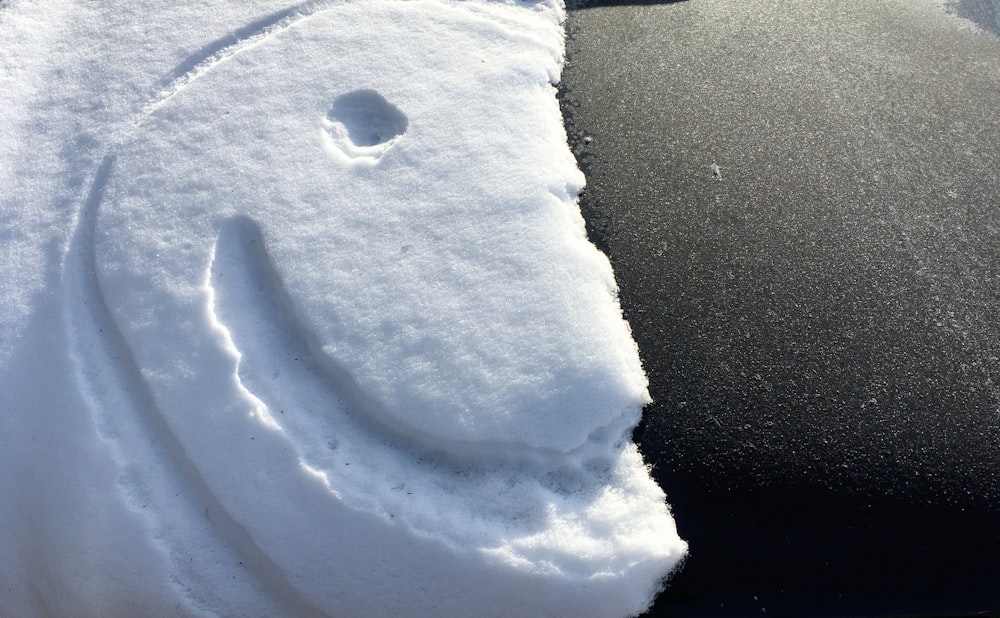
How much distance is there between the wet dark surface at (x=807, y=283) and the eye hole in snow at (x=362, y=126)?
1.15 feet

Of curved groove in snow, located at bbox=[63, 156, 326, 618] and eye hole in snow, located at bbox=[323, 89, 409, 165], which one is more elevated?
eye hole in snow, located at bbox=[323, 89, 409, 165]

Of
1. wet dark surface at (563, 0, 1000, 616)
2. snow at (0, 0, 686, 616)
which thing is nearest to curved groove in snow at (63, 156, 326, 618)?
snow at (0, 0, 686, 616)

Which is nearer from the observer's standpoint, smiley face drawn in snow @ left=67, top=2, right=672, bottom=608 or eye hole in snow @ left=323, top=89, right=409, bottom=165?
smiley face drawn in snow @ left=67, top=2, right=672, bottom=608

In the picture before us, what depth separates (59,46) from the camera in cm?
144

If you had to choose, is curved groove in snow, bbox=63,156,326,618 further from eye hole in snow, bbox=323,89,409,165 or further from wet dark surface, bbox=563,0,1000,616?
wet dark surface, bbox=563,0,1000,616

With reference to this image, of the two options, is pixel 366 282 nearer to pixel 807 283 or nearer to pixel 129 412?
pixel 129 412

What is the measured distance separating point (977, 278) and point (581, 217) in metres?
A: 0.69

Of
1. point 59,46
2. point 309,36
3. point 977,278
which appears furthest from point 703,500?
point 59,46

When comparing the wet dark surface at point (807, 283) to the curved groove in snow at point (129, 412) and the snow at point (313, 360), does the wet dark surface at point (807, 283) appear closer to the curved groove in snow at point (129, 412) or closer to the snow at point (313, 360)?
the snow at point (313, 360)

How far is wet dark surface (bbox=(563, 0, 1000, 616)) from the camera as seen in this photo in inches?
42.9

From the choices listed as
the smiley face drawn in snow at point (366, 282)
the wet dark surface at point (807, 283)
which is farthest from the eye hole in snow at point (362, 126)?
the wet dark surface at point (807, 283)

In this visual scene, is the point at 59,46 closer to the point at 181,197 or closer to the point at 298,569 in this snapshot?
the point at 181,197

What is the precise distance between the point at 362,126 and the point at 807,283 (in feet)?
2.78

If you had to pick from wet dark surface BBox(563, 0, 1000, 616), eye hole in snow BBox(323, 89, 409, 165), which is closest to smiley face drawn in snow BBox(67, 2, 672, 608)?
eye hole in snow BBox(323, 89, 409, 165)
